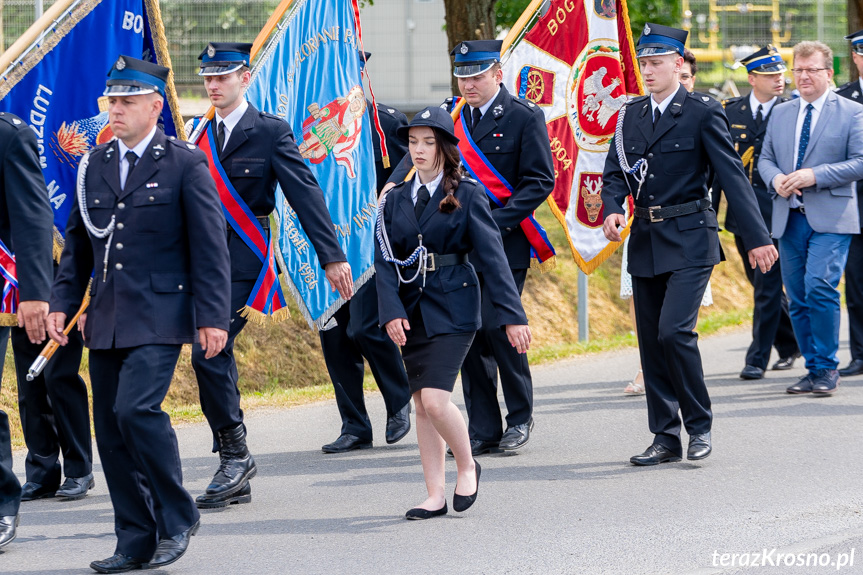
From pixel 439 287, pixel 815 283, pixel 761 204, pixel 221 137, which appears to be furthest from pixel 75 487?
pixel 761 204

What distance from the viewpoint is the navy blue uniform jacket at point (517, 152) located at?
721 cm

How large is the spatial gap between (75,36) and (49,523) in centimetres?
252

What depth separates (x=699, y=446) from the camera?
682 cm

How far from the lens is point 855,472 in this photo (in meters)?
6.50

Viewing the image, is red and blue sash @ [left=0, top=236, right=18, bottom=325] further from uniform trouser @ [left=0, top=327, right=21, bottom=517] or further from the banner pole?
the banner pole

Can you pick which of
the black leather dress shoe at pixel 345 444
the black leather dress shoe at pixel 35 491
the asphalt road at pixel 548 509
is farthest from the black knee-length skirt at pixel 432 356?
the black leather dress shoe at pixel 35 491

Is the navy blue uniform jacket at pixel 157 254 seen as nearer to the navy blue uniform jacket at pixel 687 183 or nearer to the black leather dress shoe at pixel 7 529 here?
the black leather dress shoe at pixel 7 529

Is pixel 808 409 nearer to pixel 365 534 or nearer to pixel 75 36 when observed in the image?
pixel 365 534

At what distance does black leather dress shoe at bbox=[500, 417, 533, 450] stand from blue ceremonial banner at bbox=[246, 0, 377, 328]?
4.13 ft

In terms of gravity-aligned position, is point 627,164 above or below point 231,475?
above

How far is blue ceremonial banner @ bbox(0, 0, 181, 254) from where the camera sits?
21.4 feet

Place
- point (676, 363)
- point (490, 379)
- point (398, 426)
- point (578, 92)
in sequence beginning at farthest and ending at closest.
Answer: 1. point (578, 92)
2. point (398, 426)
3. point (490, 379)
4. point (676, 363)

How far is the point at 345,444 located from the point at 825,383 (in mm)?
3428

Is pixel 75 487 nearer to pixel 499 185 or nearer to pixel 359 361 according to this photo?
pixel 359 361
